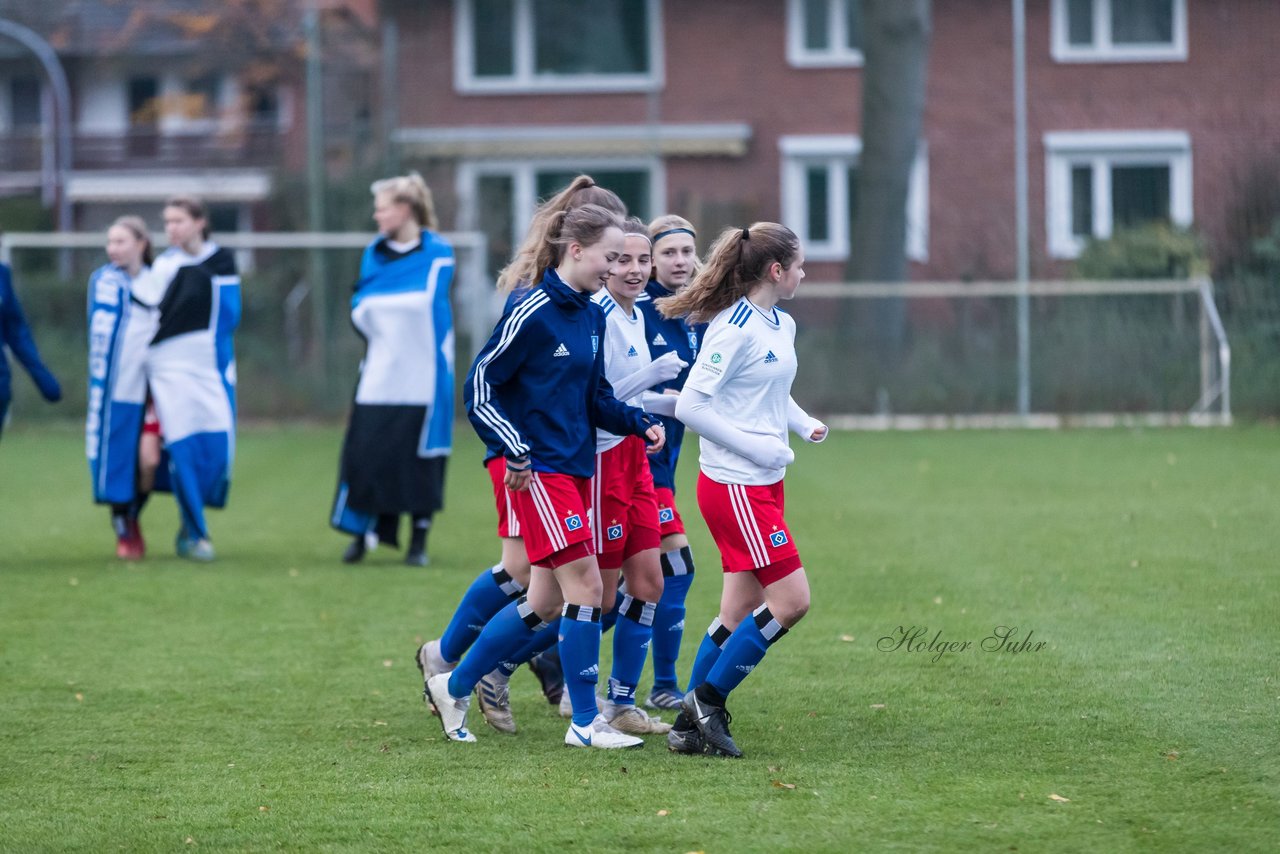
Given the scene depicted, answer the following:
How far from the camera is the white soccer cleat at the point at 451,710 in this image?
5.76 meters

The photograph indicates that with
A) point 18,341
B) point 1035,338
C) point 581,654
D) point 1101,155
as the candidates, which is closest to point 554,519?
point 581,654

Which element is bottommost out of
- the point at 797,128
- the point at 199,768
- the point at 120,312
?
the point at 199,768

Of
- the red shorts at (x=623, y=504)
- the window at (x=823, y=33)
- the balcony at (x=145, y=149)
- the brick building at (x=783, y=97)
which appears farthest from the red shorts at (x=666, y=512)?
the balcony at (x=145, y=149)

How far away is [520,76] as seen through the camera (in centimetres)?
2886

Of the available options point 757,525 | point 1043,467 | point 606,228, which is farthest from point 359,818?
point 1043,467

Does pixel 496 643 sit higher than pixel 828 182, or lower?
lower

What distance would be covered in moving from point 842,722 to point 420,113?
2313 cm

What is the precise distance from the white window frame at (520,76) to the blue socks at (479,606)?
23065 mm

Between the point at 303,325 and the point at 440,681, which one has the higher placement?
the point at 303,325

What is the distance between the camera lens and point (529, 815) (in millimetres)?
4684

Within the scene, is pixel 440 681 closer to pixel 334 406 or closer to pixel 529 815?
pixel 529 815

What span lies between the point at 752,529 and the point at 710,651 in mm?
550

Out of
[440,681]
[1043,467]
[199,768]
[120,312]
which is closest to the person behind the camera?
[199,768]

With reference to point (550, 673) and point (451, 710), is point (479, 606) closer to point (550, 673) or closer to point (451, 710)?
point (451, 710)
